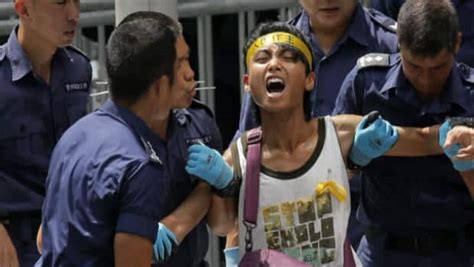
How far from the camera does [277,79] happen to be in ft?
11.7

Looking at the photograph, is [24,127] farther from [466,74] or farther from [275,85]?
[466,74]

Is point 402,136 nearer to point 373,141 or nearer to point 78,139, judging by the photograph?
point 373,141

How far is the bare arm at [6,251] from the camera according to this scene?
3.96 m

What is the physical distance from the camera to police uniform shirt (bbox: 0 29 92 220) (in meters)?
4.13

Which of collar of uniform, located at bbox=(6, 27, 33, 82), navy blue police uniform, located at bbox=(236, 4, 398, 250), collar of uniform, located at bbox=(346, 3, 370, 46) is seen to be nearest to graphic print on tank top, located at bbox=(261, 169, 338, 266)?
navy blue police uniform, located at bbox=(236, 4, 398, 250)

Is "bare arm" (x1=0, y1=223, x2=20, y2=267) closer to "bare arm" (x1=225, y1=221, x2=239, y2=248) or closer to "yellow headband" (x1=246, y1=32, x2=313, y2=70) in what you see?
"bare arm" (x1=225, y1=221, x2=239, y2=248)

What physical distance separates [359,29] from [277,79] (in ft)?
2.95

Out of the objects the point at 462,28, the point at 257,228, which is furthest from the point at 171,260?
the point at 462,28

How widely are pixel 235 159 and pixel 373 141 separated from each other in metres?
0.43

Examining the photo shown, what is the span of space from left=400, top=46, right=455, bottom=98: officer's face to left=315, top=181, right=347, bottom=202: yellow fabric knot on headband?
1.53 feet

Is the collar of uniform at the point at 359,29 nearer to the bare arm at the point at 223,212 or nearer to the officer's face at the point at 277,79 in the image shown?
the officer's face at the point at 277,79

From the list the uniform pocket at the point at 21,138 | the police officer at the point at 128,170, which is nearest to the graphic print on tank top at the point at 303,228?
the police officer at the point at 128,170

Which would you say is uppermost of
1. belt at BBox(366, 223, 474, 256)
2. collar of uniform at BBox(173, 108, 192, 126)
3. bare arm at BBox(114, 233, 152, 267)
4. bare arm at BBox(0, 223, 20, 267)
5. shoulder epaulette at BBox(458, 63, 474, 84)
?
shoulder epaulette at BBox(458, 63, 474, 84)

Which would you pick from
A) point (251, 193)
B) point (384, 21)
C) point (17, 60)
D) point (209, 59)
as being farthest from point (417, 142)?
point (209, 59)
